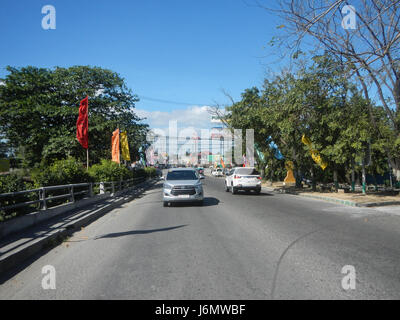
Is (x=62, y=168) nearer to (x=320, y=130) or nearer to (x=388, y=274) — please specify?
(x=388, y=274)

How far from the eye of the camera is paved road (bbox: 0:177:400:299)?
4.07 metres

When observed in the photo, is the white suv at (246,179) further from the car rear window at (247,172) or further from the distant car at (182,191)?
the distant car at (182,191)

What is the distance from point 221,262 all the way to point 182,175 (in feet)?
34.2

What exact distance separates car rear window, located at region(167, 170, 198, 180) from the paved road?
6.21 meters

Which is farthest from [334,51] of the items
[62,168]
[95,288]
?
[95,288]

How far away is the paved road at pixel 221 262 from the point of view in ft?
13.3

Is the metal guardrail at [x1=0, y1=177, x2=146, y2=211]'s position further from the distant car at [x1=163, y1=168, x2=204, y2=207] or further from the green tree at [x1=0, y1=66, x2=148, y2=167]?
the green tree at [x1=0, y1=66, x2=148, y2=167]

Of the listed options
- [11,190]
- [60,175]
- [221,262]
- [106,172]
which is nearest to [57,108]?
[106,172]

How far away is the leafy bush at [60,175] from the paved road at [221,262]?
387cm

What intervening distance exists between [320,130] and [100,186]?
13.5 metres
